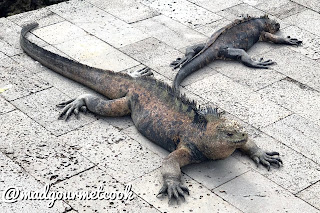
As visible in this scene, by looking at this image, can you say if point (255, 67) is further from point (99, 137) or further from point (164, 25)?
point (99, 137)

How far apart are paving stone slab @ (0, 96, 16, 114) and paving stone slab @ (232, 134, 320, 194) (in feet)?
9.06

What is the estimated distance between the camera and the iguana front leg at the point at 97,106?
25.0 feet

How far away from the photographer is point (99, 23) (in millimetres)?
10102

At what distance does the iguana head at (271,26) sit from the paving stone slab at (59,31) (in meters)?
2.79

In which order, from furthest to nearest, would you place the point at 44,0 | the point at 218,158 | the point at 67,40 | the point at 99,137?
the point at 44,0, the point at 67,40, the point at 99,137, the point at 218,158

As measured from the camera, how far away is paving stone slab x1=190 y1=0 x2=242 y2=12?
35.4 feet

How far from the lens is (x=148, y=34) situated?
9820 mm

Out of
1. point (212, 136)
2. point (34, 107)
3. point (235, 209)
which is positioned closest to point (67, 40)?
point (34, 107)

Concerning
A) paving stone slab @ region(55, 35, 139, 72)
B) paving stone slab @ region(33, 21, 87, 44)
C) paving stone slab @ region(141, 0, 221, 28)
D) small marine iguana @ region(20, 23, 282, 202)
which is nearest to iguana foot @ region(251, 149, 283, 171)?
small marine iguana @ region(20, 23, 282, 202)

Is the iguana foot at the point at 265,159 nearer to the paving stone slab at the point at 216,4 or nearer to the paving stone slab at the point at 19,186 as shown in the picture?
the paving stone slab at the point at 19,186

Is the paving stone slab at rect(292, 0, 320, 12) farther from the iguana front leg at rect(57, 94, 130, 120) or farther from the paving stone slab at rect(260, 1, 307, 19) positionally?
the iguana front leg at rect(57, 94, 130, 120)

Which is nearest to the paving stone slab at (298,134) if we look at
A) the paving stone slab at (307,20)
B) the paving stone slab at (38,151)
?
the paving stone slab at (38,151)

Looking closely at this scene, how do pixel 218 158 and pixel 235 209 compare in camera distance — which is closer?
pixel 235 209

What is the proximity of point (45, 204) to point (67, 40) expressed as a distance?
385cm
